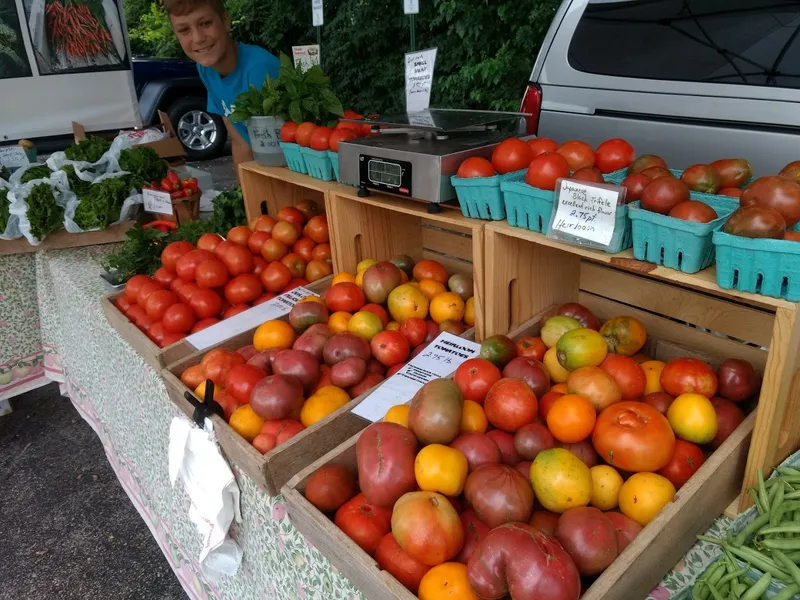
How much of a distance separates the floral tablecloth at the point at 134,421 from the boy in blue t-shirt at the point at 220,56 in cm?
113

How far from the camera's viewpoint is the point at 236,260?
232cm

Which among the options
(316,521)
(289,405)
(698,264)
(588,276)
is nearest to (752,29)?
(588,276)

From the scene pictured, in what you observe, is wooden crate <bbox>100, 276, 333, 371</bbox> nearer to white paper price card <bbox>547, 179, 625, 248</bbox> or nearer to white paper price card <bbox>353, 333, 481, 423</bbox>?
white paper price card <bbox>353, 333, 481, 423</bbox>

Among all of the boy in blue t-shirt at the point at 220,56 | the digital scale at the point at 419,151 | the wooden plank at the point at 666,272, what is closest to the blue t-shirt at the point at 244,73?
the boy in blue t-shirt at the point at 220,56

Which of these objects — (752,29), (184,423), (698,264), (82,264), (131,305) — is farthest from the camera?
(82,264)

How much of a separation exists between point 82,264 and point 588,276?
2429mm

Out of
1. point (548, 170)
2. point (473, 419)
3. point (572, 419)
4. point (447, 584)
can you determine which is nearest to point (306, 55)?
point (548, 170)

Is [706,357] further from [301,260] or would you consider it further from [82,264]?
[82,264]

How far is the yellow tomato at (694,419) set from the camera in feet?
4.04

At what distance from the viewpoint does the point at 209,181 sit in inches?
165

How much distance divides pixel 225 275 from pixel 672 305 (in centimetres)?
154

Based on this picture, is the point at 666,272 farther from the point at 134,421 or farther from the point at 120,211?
the point at 120,211

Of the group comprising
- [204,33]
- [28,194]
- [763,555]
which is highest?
[204,33]

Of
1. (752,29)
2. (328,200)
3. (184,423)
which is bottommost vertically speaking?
(184,423)
